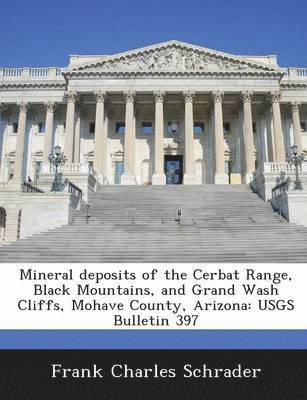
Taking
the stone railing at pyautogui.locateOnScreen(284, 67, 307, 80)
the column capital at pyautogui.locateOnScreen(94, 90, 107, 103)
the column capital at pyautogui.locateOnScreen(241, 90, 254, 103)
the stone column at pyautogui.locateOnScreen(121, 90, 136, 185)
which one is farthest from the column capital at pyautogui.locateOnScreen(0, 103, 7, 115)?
the stone railing at pyautogui.locateOnScreen(284, 67, 307, 80)

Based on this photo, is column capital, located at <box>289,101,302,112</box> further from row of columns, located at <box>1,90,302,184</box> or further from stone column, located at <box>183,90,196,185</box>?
stone column, located at <box>183,90,196,185</box>

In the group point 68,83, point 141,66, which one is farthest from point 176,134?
point 68,83

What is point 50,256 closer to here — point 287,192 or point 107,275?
point 107,275

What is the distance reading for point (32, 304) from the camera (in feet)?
29.1

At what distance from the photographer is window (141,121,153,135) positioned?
4706 centimetres

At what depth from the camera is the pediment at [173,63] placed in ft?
137

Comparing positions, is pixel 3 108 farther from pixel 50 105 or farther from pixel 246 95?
pixel 246 95

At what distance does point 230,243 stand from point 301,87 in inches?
1330

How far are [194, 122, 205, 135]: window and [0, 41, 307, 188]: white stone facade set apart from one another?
124 millimetres

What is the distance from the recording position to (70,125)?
40781 millimetres

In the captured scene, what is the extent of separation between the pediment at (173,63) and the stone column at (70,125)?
2.73 metres

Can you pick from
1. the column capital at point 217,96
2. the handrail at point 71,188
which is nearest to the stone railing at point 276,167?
the column capital at point 217,96

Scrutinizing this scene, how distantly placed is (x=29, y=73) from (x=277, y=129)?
30340 mm

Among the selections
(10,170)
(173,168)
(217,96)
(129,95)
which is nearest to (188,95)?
(217,96)
